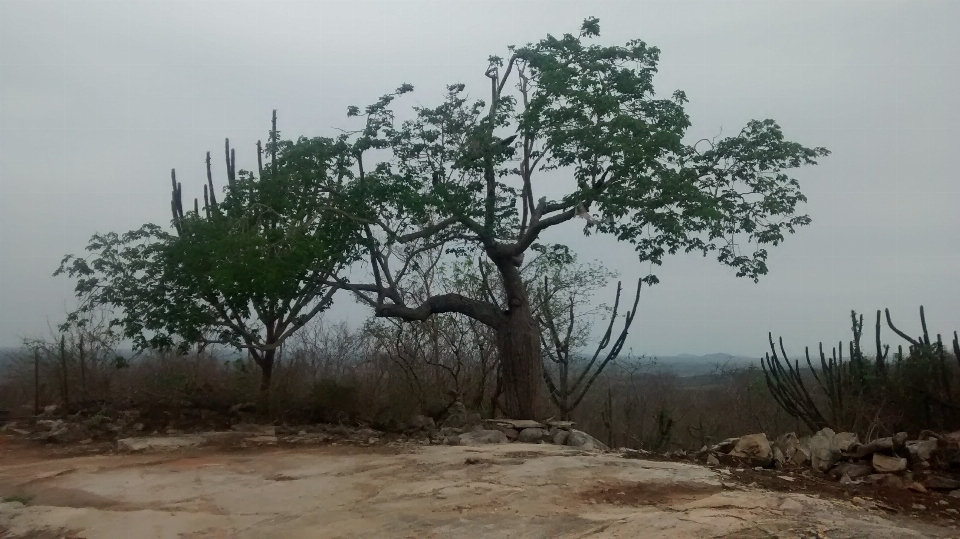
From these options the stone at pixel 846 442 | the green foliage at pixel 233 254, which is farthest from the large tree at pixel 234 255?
the stone at pixel 846 442

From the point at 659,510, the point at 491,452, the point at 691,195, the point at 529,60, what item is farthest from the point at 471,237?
the point at 659,510

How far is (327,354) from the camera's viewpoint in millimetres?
21016

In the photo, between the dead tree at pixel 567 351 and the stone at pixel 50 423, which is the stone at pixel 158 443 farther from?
the dead tree at pixel 567 351

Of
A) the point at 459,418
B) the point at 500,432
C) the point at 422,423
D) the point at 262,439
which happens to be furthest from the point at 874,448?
the point at 262,439

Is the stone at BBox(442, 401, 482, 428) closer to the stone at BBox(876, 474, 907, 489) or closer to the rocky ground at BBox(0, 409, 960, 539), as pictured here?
the rocky ground at BBox(0, 409, 960, 539)

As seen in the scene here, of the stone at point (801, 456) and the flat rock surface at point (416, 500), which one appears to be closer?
the flat rock surface at point (416, 500)

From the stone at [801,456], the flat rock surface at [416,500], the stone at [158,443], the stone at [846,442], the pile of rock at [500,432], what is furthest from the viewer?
the pile of rock at [500,432]

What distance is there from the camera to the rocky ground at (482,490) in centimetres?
612

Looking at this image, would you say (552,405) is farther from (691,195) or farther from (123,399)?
(123,399)

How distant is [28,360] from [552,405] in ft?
41.8

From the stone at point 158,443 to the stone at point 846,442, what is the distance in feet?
29.8

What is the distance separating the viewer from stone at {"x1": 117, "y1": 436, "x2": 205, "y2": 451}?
11.2 m

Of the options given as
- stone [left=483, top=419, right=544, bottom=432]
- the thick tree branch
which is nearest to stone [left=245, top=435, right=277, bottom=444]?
the thick tree branch

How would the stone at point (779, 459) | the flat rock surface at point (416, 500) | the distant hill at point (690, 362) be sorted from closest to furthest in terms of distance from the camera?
the flat rock surface at point (416, 500)
the stone at point (779, 459)
the distant hill at point (690, 362)
